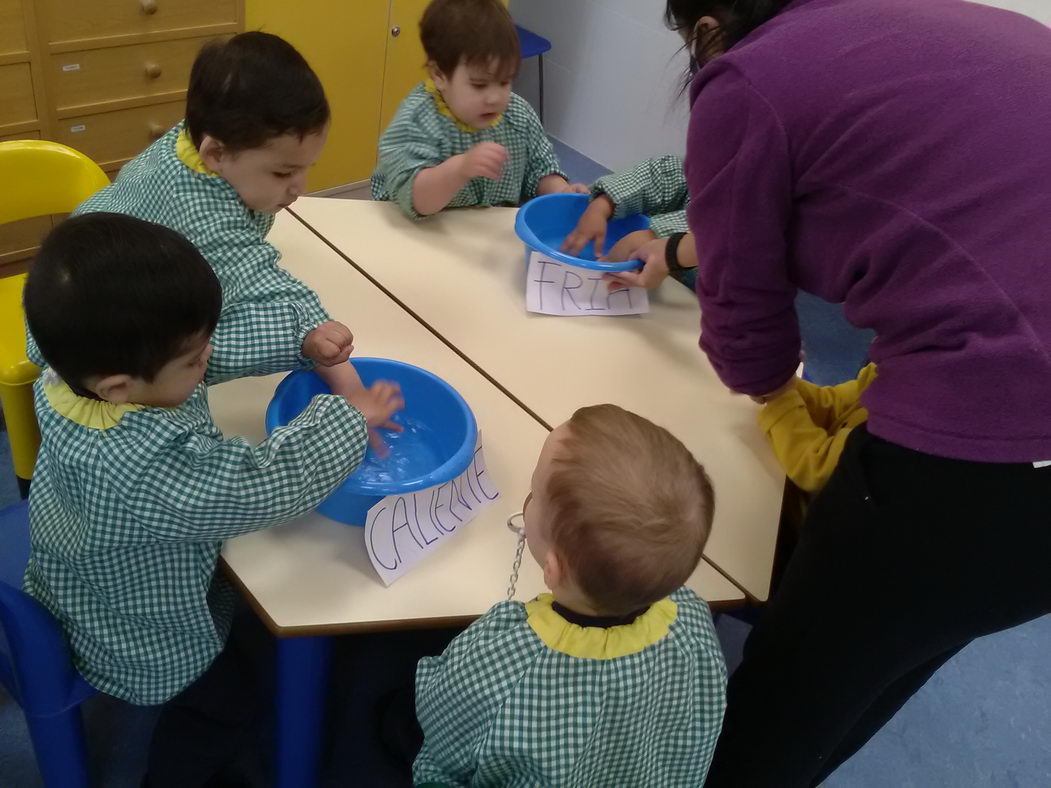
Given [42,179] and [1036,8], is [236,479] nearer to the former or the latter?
[42,179]

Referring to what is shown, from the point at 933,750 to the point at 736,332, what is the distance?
127cm

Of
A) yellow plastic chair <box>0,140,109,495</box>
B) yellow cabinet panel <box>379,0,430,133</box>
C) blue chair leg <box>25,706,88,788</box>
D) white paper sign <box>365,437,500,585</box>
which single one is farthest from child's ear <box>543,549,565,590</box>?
yellow cabinet panel <box>379,0,430,133</box>

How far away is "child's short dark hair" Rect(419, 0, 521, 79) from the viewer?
1.74 m

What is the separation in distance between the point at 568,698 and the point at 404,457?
0.48 m

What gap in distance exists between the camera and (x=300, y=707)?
48.5 inches

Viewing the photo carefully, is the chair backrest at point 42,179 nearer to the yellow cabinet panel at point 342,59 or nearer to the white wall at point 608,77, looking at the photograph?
the yellow cabinet panel at point 342,59

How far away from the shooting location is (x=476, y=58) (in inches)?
68.6

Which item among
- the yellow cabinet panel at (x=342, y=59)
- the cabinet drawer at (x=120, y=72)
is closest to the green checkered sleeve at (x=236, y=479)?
the cabinet drawer at (x=120, y=72)

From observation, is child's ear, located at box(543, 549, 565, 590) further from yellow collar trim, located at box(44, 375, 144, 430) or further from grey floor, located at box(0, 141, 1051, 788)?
grey floor, located at box(0, 141, 1051, 788)

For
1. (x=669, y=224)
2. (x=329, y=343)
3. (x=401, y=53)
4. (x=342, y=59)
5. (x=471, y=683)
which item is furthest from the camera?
(x=401, y=53)

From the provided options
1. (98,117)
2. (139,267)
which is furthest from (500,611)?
(98,117)

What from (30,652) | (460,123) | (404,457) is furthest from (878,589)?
(460,123)

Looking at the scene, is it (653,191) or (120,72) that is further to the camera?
(120,72)

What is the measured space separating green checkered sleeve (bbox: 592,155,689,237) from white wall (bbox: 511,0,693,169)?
5.77 feet
